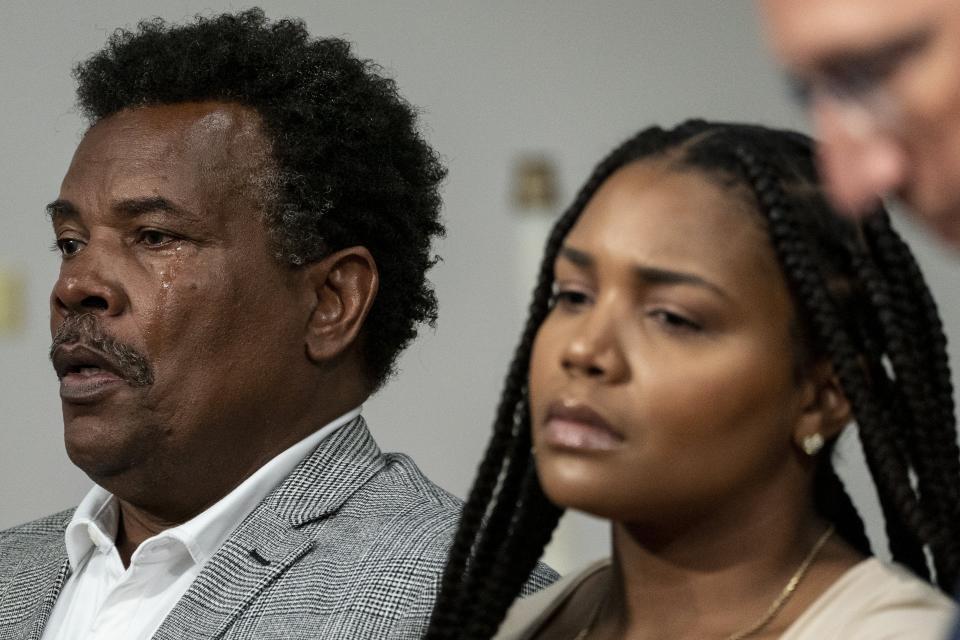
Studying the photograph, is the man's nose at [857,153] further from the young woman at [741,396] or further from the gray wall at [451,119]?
the gray wall at [451,119]

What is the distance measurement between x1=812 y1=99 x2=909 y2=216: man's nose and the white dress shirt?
135 centimetres

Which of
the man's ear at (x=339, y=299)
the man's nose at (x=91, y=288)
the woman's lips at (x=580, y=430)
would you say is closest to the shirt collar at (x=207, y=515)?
the man's ear at (x=339, y=299)

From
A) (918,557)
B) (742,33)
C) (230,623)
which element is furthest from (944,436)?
(742,33)

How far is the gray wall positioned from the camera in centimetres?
294

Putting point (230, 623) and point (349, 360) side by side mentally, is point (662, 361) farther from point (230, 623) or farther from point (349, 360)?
point (349, 360)

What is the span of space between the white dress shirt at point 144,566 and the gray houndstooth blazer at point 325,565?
1.0 inches

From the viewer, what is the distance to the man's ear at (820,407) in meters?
1.41

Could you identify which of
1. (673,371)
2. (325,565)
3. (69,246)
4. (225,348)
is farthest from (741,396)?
(69,246)

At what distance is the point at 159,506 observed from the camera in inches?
84.1

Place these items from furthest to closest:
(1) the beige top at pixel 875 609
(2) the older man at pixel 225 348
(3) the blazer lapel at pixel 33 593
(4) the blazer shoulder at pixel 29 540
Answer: (4) the blazer shoulder at pixel 29 540 → (3) the blazer lapel at pixel 33 593 → (2) the older man at pixel 225 348 → (1) the beige top at pixel 875 609

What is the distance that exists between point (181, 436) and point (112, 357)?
142mm

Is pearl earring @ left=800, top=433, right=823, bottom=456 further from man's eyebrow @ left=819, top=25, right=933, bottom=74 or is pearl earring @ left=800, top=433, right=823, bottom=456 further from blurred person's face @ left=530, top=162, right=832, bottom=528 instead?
man's eyebrow @ left=819, top=25, right=933, bottom=74

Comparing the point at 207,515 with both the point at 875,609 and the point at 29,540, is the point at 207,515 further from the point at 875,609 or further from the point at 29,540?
the point at 875,609

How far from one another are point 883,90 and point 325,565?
129cm
